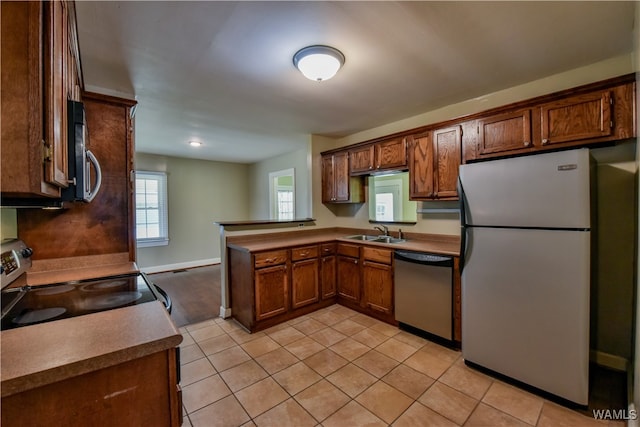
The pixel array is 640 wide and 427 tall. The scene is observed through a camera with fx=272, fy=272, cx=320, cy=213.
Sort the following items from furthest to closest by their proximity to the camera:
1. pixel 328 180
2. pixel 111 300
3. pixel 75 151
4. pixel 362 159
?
pixel 328 180 < pixel 362 159 < pixel 111 300 < pixel 75 151

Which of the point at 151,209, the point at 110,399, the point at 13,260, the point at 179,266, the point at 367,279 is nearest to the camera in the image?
the point at 110,399

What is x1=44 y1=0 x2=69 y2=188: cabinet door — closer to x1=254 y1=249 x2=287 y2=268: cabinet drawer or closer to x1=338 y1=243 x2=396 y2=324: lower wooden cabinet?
x1=254 y1=249 x2=287 y2=268: cabinet drawer

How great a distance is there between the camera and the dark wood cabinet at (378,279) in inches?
116

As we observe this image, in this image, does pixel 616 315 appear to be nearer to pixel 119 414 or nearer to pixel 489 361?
pixel 489 361

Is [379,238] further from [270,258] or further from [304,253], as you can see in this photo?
[270,258]

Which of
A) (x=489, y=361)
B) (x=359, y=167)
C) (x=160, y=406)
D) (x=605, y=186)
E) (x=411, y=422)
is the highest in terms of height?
(x=359, y=167)

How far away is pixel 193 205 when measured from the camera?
5949 mm

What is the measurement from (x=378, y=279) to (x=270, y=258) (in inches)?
48.3

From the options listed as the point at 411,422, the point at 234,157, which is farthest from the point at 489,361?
the point at 234,157

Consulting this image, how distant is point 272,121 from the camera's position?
3.52 metres

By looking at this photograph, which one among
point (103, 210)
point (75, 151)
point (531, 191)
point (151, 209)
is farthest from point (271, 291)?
point (151, 209)

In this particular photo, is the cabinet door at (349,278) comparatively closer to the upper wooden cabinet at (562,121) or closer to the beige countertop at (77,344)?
the upper wooden cabinet at (562,121)

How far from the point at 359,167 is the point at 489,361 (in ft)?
8.06

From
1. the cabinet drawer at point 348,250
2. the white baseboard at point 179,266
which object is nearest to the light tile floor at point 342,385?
the cabinet drawer at point 348,250
